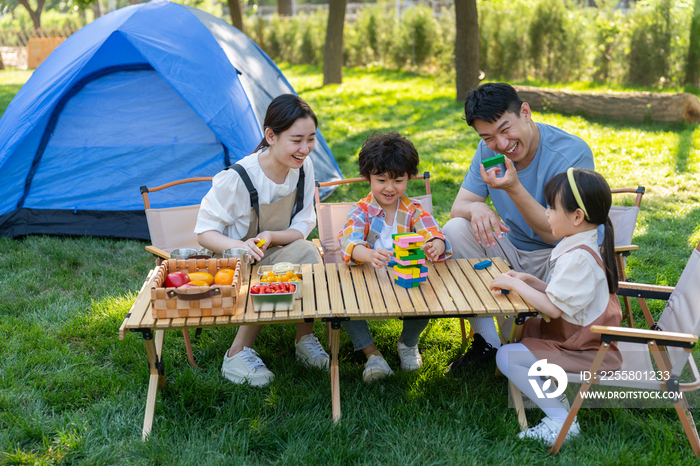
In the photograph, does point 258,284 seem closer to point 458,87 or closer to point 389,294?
point 389,294

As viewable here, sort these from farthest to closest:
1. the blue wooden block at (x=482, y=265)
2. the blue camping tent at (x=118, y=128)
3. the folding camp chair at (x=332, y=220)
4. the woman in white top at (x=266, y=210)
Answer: the blue camping tent at (x=118, y=128)
the folding camp chair at (x=332, y=220)
the woman in white top at (x=266, y=210)
the blue wooden block at (x=482, y=265)

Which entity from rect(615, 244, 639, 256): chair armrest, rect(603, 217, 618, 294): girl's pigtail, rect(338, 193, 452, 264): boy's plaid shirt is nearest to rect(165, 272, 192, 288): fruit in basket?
rect(338, 193, 452, 264): boy's plaid shirt

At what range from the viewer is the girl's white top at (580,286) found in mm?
2125

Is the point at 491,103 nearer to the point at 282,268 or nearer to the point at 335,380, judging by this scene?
the point at 282,268

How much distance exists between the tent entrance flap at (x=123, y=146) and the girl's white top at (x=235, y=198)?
76.9 inches

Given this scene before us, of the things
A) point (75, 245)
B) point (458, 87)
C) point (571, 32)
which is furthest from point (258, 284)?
point (571, 32)

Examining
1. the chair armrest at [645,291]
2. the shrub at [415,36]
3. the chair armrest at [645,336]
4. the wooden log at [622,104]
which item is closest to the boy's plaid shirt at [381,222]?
the chair armrest at [645,291]

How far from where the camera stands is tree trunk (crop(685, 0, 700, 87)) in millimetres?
8969

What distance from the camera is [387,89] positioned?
38.4ft

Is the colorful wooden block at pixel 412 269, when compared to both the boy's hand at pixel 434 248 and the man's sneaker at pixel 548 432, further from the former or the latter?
the man's sneaker at pixel 548 432

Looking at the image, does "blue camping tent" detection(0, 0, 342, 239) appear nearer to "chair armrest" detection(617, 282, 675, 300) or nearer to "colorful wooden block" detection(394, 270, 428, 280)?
"colorful wooden block" detection(394, 270, 428, 280)

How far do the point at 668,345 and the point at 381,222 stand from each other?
1325 mm

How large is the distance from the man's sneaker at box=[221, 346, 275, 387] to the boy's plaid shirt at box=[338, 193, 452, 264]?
72 centimetres

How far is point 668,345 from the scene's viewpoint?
198 cm
